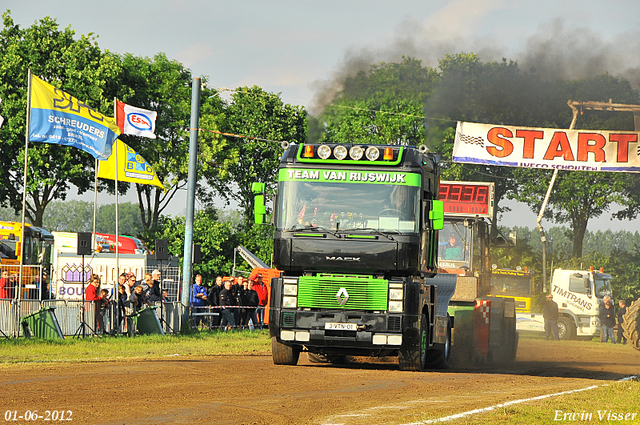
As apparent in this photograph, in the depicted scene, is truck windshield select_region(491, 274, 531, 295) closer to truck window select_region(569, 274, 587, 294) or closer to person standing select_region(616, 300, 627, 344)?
person standing select_region(616, 300, 627, 344)

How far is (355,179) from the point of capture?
1390 cm

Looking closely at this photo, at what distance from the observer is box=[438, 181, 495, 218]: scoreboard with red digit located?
20719 millimetres

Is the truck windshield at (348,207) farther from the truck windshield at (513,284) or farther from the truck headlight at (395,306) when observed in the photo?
the truck windshield at (513,284)

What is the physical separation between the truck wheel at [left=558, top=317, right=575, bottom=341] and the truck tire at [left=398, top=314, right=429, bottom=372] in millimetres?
19443

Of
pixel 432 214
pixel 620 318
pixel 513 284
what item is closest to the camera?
pixel 432 214

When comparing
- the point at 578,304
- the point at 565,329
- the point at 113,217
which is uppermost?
the point at 113,217

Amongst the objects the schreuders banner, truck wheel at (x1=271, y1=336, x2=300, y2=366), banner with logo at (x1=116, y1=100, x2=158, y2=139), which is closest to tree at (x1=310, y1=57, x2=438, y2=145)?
the schreuders banner

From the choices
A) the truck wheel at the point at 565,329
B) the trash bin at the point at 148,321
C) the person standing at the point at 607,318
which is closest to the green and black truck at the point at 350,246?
the trash bin at the point at 148,321

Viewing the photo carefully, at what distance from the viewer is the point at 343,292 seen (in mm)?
13797

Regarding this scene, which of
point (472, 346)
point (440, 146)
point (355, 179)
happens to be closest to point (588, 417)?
point (355, 179)

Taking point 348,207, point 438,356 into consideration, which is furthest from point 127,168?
point 348,207

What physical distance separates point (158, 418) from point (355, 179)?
6.39 meters

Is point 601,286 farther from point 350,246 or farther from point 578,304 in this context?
point 350,246

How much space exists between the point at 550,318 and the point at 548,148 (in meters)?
6.40
